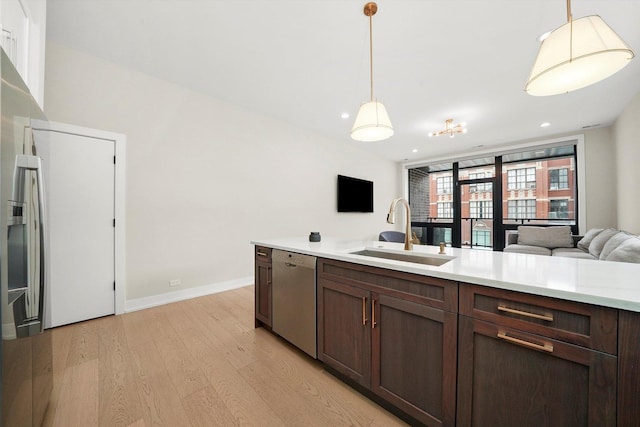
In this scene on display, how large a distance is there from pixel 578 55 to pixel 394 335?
5.32ft

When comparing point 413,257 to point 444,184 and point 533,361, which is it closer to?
→ point 533,361

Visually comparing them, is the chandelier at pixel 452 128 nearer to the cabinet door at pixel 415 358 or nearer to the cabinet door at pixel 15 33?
the cabinet door at pixel 415 358

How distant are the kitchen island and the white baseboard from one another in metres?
2.43

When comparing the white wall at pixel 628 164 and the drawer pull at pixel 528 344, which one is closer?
the drawer pull at pixel 528 344

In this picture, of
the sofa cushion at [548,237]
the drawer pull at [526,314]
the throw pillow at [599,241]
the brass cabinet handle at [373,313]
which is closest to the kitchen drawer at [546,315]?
the drawer pull at [526,314]

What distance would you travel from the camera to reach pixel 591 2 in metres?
1.89

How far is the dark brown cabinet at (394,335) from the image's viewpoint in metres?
1.15

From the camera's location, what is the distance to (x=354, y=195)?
19.0 ft

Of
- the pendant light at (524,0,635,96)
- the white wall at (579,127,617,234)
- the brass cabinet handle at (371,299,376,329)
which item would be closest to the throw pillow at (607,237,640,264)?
the pendant light at (524,0,635,96)

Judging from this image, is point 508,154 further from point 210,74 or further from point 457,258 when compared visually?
point 210,74

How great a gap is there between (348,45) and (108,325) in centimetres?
370

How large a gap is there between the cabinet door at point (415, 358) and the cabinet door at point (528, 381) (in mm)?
57

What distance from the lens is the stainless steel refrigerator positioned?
0.84m

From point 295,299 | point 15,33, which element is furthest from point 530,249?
point 15,33
